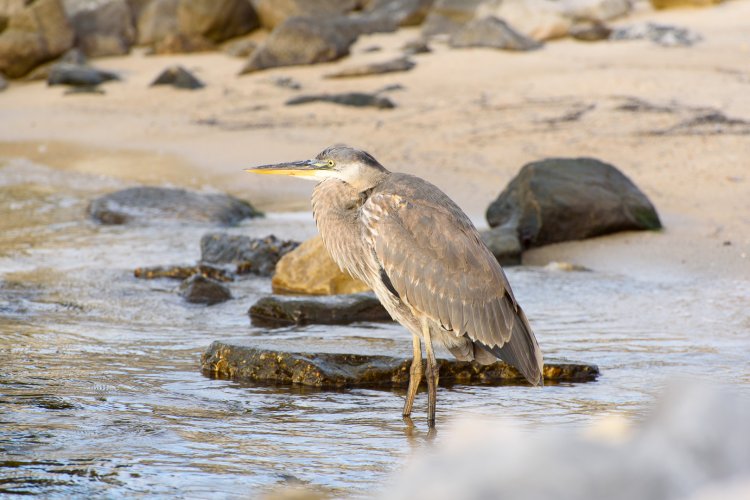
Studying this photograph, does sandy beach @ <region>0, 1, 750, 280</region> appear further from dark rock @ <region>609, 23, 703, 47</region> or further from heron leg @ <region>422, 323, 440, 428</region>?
heron leg @ <region>422, 323, 440, 428</region>

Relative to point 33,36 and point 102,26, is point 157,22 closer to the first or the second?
point 102,26

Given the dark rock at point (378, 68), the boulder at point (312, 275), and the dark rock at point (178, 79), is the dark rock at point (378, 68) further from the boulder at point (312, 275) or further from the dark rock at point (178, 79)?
the boulder at point (312, 275)

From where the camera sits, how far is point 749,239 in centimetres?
870

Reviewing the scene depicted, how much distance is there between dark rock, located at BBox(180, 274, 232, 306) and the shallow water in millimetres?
91

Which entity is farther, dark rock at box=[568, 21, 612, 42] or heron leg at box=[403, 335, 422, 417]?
dark rock at box=[568, 21, 612, 42]

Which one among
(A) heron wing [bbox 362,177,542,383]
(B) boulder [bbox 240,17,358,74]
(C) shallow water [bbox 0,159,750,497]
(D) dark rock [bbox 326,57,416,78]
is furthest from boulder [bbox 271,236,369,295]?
(B) boulder [bbox 240,17,358,74]

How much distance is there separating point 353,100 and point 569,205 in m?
5.75

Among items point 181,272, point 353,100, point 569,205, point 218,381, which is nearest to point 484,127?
point 353,100

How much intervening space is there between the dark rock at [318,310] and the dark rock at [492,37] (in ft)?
30.8

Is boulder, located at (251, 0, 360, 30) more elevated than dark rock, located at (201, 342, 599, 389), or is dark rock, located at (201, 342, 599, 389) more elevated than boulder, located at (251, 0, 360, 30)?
dark rock, located at (201, 342, 599, 389)

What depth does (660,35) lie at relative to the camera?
1556cm

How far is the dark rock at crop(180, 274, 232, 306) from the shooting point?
7797mm

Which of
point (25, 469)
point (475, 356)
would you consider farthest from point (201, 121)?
point (25, 469)

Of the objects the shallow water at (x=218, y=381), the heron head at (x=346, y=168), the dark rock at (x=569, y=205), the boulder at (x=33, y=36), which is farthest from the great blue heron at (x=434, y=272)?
the boulder at (x=33, y=36)
